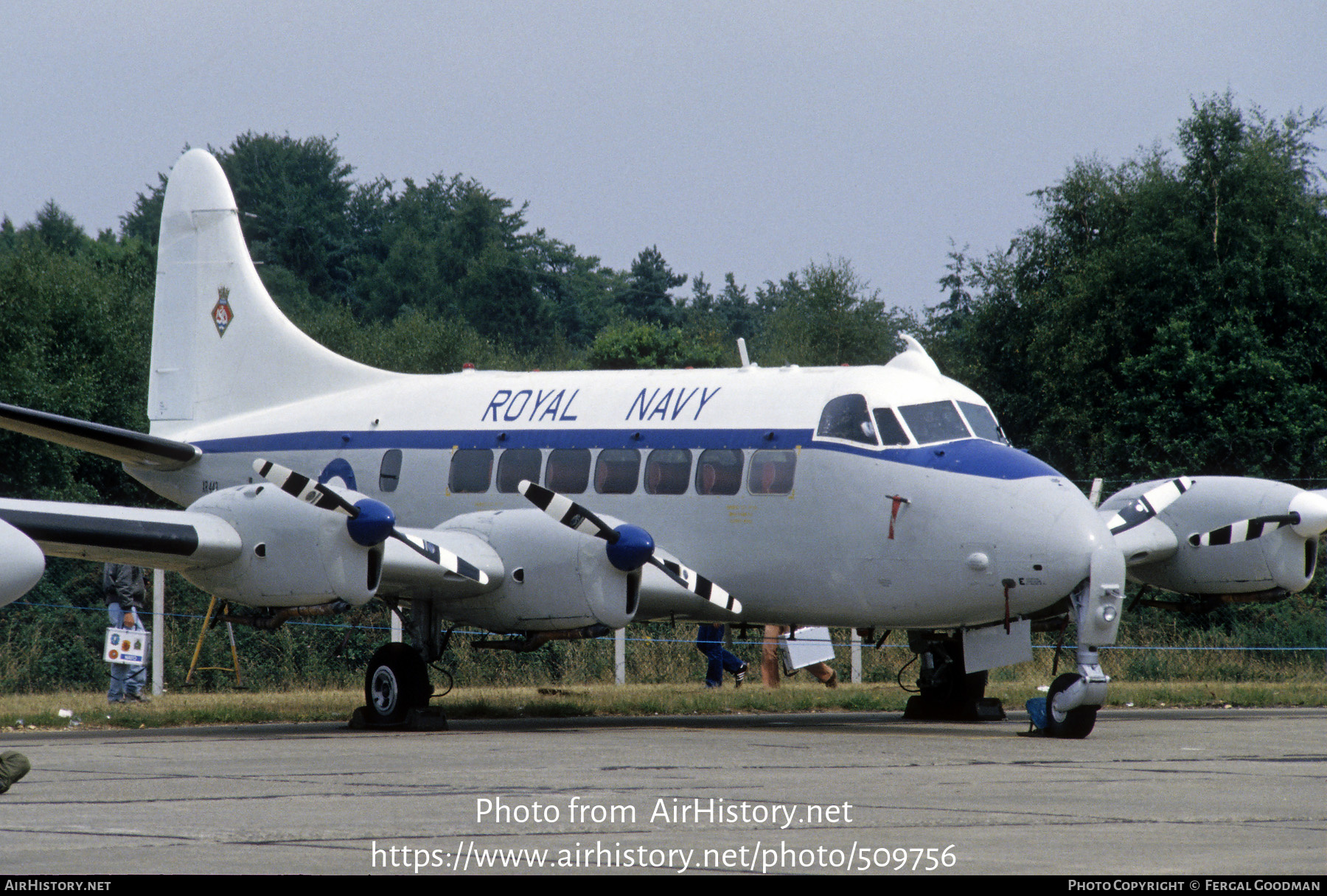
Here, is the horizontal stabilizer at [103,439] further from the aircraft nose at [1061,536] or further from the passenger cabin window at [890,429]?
the aircraft nose at [1061,536]

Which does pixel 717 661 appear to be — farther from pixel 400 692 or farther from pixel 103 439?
pixel 103 439

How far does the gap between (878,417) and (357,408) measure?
6.43 m

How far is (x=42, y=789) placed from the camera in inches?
380

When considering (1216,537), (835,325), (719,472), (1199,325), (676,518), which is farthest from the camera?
(835,325)

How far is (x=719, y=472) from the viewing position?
1612 centimetres

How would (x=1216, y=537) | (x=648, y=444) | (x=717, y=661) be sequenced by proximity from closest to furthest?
(x=648, y=444), (x=1216, y=537), (x=717, y=661)

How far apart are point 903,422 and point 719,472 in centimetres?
198

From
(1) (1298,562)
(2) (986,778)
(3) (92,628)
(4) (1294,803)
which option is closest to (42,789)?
(2) (986,778)

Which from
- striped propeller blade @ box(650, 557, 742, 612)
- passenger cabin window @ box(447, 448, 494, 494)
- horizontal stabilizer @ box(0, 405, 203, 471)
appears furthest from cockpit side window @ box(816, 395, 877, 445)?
horizontal stabilizer @ box(0, 405, 203, 471)

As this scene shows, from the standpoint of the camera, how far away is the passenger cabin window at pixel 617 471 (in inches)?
654

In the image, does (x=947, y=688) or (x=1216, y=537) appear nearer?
(x=1216, y=537)

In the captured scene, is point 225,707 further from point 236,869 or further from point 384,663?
point 236,869

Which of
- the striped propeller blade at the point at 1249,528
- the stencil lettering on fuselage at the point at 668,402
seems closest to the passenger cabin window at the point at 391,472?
the stencil lettering on fuselage at the point at 668,402

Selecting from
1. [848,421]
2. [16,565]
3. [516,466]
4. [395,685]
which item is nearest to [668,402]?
[516,466]
